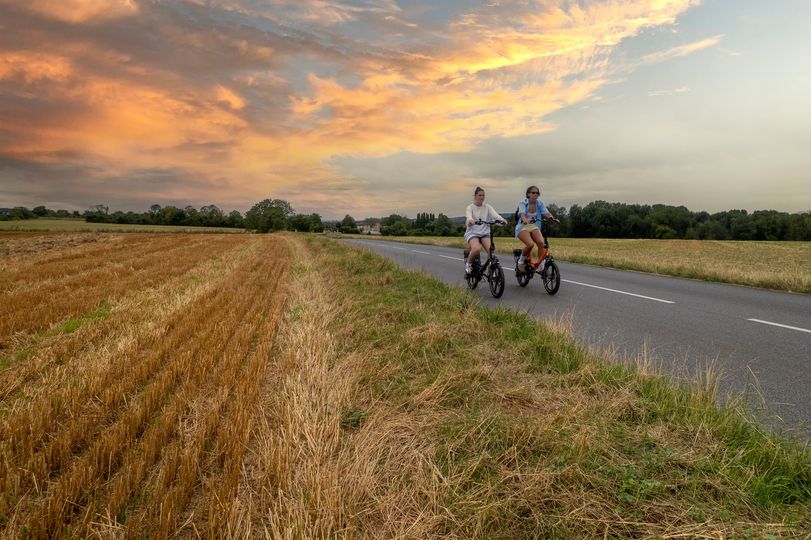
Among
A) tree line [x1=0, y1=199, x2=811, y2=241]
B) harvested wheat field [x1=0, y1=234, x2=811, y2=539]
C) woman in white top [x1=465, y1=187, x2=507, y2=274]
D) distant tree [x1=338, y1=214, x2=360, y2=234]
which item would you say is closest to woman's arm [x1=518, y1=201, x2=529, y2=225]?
woman in white top [x1=465, y1=187, x2=507, y2=274]

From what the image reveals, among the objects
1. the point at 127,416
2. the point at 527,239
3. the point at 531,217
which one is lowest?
the point at 127,416

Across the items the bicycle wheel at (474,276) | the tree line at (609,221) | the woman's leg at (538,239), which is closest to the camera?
the woman's leg at (538,239)

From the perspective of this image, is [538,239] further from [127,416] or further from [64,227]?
[64,227]

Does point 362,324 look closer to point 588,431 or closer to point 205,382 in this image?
point 205,382

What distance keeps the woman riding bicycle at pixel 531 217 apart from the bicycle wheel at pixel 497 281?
0.97 meters

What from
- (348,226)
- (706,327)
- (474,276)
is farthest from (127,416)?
(348,226)

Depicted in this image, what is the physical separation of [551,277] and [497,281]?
1442 millimetres

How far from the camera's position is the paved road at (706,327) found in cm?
382

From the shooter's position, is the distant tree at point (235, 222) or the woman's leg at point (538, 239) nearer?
the woman's leg at point (538, 239)

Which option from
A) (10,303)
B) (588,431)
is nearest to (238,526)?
(588,431)

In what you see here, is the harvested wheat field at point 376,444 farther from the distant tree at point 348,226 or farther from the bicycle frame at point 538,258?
the distant tree at point 348,226

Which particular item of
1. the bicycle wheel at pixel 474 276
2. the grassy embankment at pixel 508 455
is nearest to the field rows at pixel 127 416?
the grassy embankment at pixel 508 455

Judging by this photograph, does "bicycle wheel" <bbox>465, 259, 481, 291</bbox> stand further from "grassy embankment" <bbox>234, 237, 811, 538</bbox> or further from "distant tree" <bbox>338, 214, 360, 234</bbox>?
"distant tree" <bbox>338, 214, 360, 234</bbox>

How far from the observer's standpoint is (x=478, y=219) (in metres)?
9.27
